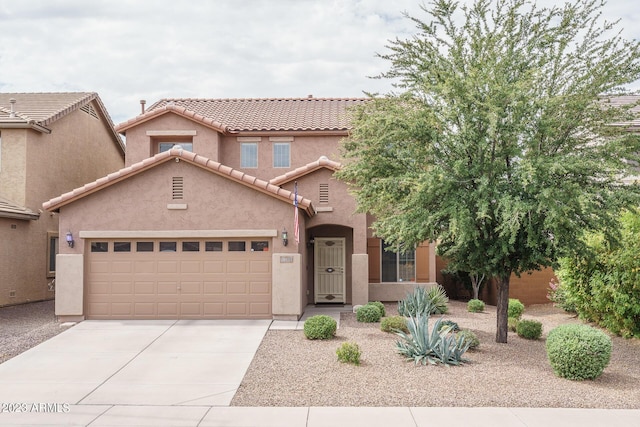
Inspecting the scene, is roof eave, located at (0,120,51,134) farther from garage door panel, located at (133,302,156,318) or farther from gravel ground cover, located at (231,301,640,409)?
gravel ground cover, located at (231,301,640,409)

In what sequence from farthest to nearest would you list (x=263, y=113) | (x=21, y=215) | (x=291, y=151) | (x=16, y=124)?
(x=263, y=113) < (x=291, y=151) < (x=16, y=124) < (x=21, y=215)

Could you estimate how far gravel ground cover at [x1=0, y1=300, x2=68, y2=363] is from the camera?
508 inches

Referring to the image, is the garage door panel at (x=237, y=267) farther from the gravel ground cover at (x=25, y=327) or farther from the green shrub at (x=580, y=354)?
the green shrub at (x=580, y=354)

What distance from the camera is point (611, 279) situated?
12.9 metres

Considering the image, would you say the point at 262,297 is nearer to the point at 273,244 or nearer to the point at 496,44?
the point at 273,244

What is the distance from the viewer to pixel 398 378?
10031 mm

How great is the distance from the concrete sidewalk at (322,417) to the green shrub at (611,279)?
477 cm

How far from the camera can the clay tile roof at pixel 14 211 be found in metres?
18.5

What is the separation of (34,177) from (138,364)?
12.2m

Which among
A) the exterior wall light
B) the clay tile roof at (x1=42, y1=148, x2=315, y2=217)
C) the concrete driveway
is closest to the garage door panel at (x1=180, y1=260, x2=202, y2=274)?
the concrete driveway

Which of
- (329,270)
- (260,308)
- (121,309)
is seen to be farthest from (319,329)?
(329,270)

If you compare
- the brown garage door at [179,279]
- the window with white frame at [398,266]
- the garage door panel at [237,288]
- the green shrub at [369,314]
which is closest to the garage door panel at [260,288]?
the brown garage door at [179,279]

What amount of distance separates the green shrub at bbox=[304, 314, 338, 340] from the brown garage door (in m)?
2.92

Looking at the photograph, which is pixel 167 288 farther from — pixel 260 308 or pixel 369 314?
pixel 369 314
